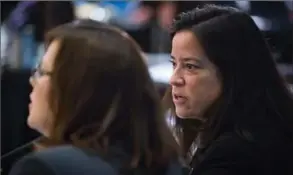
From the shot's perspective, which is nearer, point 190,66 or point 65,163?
point 65,163

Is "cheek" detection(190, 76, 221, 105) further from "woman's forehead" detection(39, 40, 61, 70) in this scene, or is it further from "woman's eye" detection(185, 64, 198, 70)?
"woman's forehead" detection(39, 40, 61, 70)

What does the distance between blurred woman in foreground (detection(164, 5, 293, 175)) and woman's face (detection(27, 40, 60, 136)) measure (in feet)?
0.85

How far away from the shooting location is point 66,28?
1.19m

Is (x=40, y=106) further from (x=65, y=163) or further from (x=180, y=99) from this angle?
(x=180, y=99)

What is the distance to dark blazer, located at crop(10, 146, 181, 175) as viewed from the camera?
1.01m

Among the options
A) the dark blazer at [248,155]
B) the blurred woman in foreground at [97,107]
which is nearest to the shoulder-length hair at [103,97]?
the blurred woman in foreground at [97,107]

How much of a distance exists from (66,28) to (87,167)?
306 millimetres

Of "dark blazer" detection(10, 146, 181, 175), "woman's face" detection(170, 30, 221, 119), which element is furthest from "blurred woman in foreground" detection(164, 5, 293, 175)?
"dark blazer" detection(10, 146, 181, 175)

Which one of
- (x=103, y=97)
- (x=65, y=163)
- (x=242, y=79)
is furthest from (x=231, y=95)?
(x=65, y=163)

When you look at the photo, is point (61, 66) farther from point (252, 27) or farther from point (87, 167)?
point (252, 27)

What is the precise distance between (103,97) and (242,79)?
11.3 inches

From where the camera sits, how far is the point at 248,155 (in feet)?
3.65

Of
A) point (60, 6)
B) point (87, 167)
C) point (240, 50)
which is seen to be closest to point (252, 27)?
point (240, 50)

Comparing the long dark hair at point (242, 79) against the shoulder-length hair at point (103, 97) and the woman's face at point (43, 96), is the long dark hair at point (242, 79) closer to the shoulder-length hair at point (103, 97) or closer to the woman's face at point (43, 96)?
the shoulder-length hair at point (103, 97)
